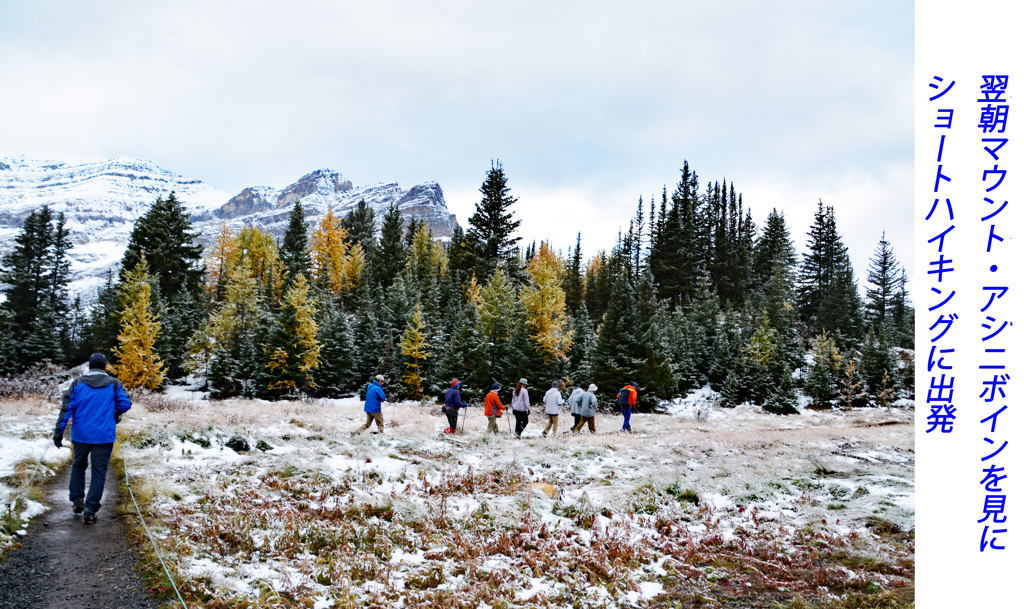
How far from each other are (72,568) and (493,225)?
51.7m

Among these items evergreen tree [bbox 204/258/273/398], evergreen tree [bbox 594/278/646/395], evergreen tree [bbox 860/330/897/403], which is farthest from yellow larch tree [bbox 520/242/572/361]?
evergreen tree [bbox 860/330/897/403]

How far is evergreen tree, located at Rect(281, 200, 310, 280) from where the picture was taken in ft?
215

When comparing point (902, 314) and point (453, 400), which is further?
point (902, 314)

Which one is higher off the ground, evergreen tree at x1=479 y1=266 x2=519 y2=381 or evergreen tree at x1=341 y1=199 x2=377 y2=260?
evergreen tree at x1=341 y1=199 x2=377 y2=260

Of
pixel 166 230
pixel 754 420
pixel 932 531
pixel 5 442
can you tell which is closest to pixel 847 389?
pixel 754 420

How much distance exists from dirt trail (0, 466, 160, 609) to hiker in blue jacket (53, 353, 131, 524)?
0.37 metres

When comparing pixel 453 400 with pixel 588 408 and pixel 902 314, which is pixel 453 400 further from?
pixel 902 314

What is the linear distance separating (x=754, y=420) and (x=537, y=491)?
2587 centimetres

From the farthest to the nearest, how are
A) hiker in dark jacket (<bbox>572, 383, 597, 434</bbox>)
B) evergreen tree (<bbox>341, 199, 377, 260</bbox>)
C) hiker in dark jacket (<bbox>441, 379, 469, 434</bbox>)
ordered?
evergreen tree (<bbox>341, 199, 377, 260</bbox>), hiker in dark jacket (<bbox>572, 383, 597, 434</bbox>), hiker in dark jacket (<bbox>441, 379, 469, 434</bbox>)

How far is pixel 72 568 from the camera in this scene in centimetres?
559

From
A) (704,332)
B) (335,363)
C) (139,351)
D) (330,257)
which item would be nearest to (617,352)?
(704,332)

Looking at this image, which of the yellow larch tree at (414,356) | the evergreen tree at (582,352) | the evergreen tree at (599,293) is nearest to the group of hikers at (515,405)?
the evergreen tree at (582,352)

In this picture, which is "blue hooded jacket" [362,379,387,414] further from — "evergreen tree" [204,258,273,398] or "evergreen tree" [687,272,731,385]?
"evergreen tree" [687,272,731,385]

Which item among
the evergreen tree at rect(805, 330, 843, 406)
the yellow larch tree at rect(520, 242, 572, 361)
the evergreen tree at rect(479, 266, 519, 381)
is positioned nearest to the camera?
the evergreen tree at rect(479, 266, 519, 381)
